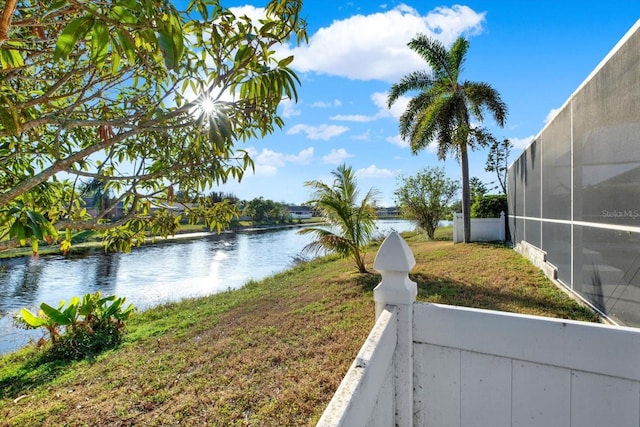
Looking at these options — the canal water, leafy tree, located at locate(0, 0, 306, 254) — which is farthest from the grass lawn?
the canal water

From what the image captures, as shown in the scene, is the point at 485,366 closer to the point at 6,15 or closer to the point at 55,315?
the point at 6,15

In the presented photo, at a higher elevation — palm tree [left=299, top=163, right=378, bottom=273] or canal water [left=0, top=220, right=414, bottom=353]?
palm tree [left=299, top=163, right=378, bottom=273]

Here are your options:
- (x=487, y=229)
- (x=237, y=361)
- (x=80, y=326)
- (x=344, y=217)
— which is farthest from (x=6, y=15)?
(x=487, y=229)

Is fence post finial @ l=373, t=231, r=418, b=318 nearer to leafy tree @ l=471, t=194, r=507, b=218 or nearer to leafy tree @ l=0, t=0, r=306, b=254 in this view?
leafy tree @ l=0, t=0, r=306, b=254

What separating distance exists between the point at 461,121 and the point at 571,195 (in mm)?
8778

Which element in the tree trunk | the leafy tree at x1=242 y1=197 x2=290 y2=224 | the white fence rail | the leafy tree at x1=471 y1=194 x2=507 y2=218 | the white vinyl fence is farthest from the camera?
the leafy tree at x1=242 y1=197 x2=290 y2=224

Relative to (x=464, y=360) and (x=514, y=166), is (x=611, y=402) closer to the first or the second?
(x=464, y=360)

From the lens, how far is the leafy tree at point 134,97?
108 centimetres

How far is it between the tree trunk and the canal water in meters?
3.27

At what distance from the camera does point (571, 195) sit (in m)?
5.31

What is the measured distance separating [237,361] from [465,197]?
11.7 metres

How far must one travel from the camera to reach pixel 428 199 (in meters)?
19.7

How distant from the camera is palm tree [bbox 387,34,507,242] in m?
13.2


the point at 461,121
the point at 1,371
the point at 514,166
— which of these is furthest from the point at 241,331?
the point at 461,121
